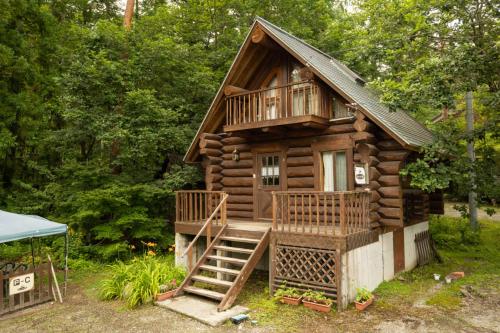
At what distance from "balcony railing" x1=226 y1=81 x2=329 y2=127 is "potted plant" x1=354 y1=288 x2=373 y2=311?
4766 millimetres

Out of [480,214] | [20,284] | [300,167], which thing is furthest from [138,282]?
[480,214]

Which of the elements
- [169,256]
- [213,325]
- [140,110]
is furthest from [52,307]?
[140,110]

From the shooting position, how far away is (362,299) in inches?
324

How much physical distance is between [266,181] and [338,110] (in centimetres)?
335

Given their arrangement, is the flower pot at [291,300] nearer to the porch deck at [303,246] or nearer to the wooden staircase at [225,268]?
the porch deck at [303,246]

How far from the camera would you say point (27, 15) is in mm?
16484

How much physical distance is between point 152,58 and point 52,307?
10086 millimetres

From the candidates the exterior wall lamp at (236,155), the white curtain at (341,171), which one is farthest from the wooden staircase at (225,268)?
the exterior wall lamp at (236,155)

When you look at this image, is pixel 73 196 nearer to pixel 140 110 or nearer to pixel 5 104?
pixel 140 110

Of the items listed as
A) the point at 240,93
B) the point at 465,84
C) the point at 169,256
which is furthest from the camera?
the point at 169,256

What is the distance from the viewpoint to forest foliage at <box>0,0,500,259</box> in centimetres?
1091

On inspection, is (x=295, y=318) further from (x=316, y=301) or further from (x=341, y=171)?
(x=341, y=171)

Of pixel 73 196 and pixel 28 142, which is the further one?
pixel 28 142

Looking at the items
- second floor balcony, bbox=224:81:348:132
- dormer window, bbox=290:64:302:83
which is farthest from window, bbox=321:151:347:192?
dormer window, bbox=290:64:302:83
